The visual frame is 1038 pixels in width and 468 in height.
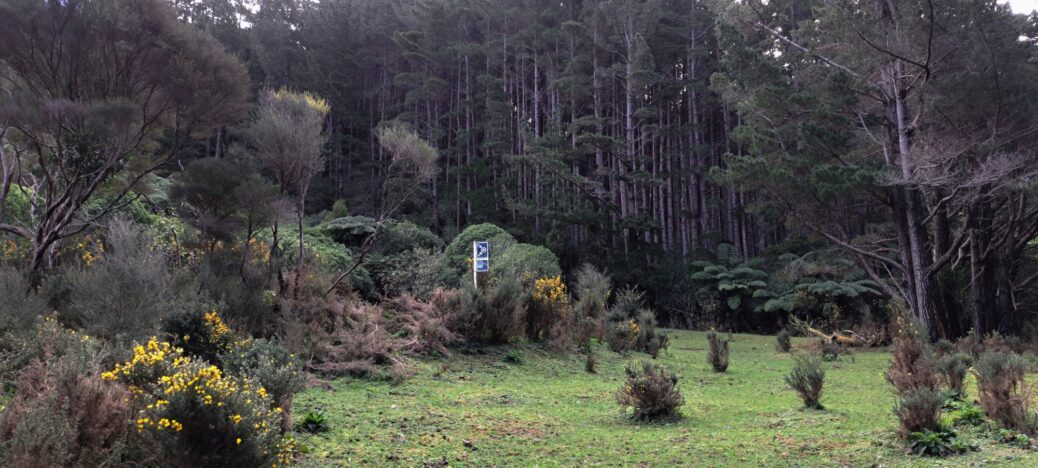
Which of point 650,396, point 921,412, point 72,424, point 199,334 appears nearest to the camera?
point 72,424

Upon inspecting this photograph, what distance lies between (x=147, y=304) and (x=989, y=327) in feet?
61.3

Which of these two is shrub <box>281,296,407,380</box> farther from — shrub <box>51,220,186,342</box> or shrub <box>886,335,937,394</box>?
shrub <box>886,335,937,394</box>

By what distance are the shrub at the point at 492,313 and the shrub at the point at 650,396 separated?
4.72m

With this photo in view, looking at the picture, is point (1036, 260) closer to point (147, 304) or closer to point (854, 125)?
point (854, 125)

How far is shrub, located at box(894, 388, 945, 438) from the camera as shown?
4.52 metres

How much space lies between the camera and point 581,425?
19.4 ft

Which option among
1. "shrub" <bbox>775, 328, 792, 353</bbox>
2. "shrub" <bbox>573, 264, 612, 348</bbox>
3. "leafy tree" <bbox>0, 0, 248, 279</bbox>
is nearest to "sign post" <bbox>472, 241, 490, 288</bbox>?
"shrub" <bbox>573, 264, 612, 348</bbox>

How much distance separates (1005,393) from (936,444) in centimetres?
105

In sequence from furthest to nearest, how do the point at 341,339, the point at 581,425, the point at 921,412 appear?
the point at 341,339, the point at 581,425, the point at 921,412

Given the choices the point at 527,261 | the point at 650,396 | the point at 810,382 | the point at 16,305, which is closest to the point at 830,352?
the point at 527,261

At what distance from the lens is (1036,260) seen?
742 inches

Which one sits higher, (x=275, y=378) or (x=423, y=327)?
(x=423, y=327)

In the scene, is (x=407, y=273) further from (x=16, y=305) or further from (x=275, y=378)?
(x=275, y=378)

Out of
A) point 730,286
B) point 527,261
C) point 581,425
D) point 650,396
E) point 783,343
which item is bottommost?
point 581,425
